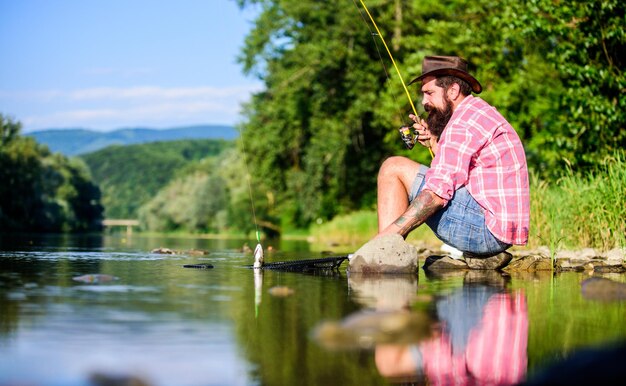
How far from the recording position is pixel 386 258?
21.1ft

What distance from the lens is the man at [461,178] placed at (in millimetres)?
5938

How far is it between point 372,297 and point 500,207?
1822 mm

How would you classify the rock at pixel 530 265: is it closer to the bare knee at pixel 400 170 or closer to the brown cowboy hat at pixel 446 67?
the bare knee at pixel 400 170

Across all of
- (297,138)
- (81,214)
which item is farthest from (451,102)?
(81,214)

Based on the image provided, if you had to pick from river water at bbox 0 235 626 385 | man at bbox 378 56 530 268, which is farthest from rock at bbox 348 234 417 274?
river water at bbox 0 235 626 385

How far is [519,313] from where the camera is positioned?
4.10 metres

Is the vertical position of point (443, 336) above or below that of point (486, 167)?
below

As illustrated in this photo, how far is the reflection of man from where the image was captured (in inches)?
101

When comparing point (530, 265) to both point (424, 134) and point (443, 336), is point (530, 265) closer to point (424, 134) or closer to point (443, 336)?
point (424, 134)

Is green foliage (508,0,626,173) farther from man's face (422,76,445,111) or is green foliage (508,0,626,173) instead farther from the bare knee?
the bare knee

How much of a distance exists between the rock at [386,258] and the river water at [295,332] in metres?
0.78

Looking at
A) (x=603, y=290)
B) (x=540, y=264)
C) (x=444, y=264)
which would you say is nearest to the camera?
(x=603, y=290)

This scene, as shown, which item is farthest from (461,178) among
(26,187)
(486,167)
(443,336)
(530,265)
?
(26,187)

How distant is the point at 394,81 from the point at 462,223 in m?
21.6
